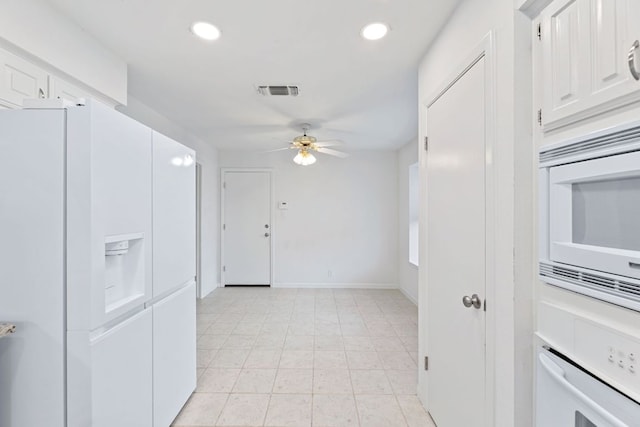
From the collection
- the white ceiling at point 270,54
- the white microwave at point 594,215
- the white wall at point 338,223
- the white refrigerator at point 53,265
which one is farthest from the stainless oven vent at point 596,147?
the white wall at point 338,223

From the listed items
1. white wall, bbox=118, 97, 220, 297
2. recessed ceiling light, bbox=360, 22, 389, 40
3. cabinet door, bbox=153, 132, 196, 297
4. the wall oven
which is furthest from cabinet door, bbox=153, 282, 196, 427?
white wall, bbox=118, 97, 220, 297

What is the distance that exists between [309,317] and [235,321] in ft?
3.03

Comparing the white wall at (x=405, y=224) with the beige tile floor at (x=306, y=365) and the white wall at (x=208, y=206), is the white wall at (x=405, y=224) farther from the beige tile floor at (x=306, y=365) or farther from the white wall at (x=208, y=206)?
the white wall at (x=208, y=206)

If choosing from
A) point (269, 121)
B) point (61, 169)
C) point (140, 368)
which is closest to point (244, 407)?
point (140, 368)

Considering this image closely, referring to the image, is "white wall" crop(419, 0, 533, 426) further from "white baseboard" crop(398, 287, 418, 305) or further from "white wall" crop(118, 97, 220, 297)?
"white wall" crop(118, 97, 220, 297)

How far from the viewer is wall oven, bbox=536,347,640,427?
2.32ft

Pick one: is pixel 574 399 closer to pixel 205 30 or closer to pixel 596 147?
pixel 596 147

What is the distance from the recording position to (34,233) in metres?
1.12

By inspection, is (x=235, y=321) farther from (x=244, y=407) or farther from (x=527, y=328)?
(x=527, y=328)

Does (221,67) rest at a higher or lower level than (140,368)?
higher

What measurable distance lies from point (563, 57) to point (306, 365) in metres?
2.60

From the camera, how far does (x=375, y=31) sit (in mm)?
1768

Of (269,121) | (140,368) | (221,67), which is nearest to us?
(140,368)

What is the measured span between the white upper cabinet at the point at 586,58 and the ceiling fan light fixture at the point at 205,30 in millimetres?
1649
